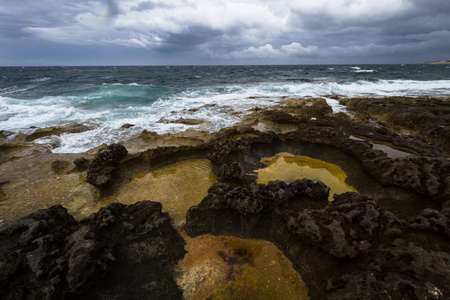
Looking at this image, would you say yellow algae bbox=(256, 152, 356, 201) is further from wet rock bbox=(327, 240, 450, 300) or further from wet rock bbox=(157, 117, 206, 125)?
wet rock bbox=(157, 117, 206, 125)

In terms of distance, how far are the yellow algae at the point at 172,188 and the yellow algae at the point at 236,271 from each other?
3.18 feet

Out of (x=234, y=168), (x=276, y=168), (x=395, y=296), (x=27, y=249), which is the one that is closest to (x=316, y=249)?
(x=395, y=296)

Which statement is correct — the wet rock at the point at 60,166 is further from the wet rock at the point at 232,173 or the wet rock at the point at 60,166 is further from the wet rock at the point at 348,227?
the wet rock at the point at 348,227

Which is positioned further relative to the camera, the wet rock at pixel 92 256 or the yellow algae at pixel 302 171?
the yellow algae at pixel 302 171

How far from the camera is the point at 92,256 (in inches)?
118

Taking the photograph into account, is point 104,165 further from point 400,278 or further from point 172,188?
point 400,278

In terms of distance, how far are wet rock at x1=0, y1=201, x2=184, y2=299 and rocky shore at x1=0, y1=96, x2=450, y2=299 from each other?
0.01 metres

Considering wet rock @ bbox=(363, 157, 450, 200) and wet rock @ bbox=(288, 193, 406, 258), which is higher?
wet rock @ bbox=(363, 157, 450, 200)

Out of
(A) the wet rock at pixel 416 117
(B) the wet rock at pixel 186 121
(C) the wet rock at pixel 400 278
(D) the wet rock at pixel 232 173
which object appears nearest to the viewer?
(C) the wet rock at pixel 400 278

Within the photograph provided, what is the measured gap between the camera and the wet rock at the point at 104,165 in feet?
17.6

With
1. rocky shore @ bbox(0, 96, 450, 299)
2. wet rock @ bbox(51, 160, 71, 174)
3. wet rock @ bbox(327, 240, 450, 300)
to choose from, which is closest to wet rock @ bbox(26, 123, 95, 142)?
rocky shore @ bbox(0, 96, 450, 299)

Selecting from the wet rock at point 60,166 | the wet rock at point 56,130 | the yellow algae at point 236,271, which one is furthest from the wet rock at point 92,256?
the wet rock at point 56,130

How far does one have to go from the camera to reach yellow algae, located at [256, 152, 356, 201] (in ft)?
19.0

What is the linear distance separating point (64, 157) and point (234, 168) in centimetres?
609
